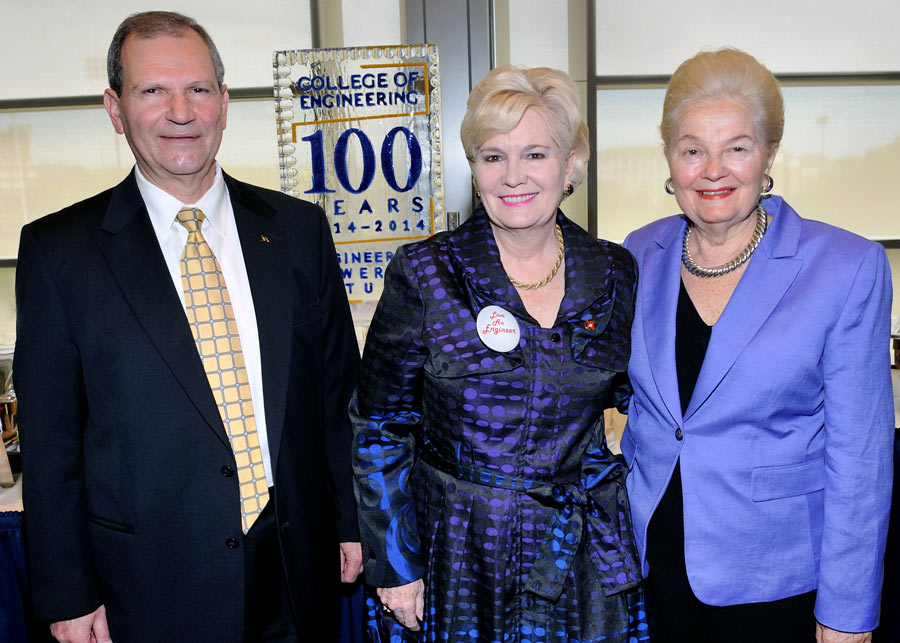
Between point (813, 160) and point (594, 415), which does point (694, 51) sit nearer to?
point (813, 160)

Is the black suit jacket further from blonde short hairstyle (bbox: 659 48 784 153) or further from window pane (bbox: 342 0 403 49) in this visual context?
window pane (bbox: 342 0 403 49)

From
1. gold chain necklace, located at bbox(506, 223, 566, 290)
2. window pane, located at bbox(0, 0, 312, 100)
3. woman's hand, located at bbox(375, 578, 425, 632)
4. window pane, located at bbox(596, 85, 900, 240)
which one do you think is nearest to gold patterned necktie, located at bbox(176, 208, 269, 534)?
woman's hand, located at bbox(375, 578, 425, 632)

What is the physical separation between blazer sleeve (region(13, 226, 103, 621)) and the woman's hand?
58cm

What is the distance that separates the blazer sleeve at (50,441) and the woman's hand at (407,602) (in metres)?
0.58

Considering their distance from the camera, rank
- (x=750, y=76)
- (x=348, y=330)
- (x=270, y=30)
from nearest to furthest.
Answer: (x=750, y=76), (x=348, y=330), (x=270, y=30)

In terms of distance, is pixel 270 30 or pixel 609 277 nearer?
pixel 609 277

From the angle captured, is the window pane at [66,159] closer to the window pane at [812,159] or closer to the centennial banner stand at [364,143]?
the centennial banner stand at [364,143]

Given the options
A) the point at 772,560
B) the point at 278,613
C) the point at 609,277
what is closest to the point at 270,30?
the point at 609,277

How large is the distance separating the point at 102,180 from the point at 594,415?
2.98 metres

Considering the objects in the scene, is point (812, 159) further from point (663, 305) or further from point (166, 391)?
point (166, 391)

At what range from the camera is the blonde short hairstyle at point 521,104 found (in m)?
1.44

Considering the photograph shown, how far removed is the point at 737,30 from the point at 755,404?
8.25 ft

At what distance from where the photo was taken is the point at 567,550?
56.2 inches

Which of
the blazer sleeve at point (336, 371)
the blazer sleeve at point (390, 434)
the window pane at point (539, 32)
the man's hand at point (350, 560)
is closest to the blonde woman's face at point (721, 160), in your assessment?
the blazer sleeve at point (390, 434)
